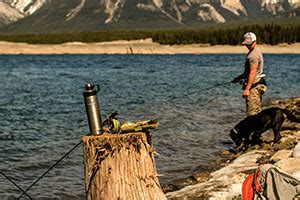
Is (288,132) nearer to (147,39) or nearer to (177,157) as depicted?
(177,157)

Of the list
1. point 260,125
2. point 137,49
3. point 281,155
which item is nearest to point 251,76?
point 260,125

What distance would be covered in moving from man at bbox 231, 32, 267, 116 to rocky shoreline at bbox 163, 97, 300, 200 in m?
1.09

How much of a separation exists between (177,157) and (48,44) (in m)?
112

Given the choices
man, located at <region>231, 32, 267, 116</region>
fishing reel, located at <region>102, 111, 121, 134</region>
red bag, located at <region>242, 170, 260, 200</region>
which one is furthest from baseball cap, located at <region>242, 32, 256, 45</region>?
fishing reel, located at <region>102, 111, 121, 134</region>

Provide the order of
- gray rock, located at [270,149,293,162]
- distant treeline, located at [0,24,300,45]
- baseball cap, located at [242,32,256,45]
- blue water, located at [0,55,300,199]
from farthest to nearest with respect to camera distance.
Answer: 1. distant treeline, located at [0,24,300,45]
2. blue water, located at [0,55,300,199]
3. baseball cap, located at [242,32,256,45]
4. gray rock, located at [270,149,293,162]

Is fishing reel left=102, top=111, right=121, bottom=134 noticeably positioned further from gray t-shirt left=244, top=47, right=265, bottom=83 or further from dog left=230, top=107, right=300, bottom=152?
dog left=230, top=107, right=300, bottom=152

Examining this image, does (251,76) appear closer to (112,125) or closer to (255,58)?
(255,58)

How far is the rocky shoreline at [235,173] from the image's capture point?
8852mm

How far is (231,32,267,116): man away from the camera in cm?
1181

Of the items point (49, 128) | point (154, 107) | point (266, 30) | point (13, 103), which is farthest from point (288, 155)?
point (266, 30)

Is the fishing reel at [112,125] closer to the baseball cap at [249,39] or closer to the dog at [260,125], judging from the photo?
the baseball cap at [249,39]

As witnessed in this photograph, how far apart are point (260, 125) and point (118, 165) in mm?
6912

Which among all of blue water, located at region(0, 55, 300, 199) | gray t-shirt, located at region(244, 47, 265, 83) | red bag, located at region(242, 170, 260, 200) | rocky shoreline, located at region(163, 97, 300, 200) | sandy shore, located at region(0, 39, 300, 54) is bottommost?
sandy shore, located at region(0, 39, 300, 54)

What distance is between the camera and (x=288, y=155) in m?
10.4
